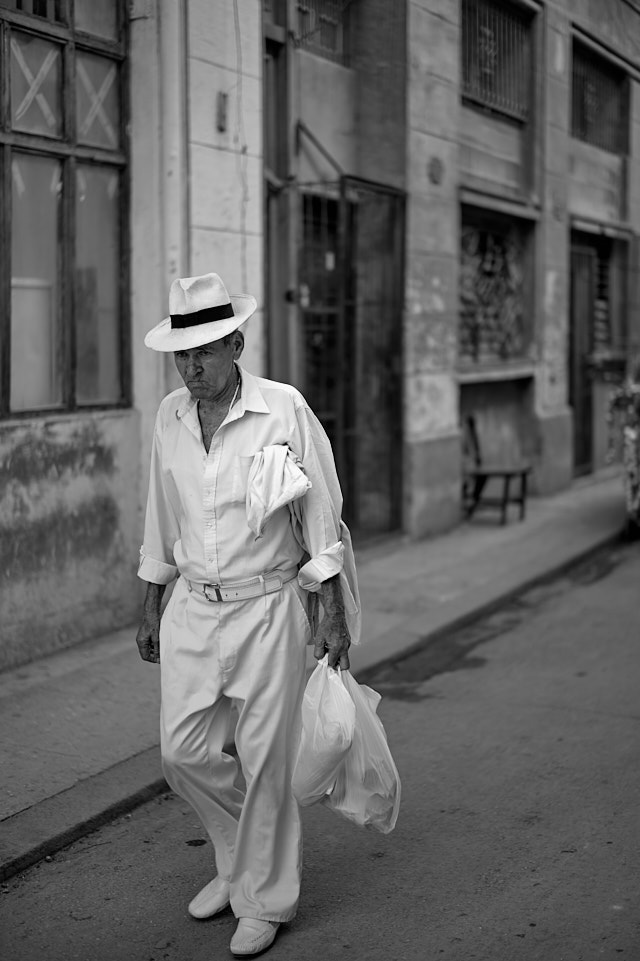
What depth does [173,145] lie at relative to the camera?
25.7 ft

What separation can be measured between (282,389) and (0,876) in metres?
1.96

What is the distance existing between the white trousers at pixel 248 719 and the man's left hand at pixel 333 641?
0.08 meters

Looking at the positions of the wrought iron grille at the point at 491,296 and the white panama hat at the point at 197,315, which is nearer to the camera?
the white panama hat at the point at 197,315

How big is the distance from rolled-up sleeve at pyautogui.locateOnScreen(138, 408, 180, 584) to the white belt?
0.23 meters

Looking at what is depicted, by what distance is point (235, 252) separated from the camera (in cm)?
835

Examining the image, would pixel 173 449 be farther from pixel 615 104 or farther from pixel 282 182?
pixel 615 104

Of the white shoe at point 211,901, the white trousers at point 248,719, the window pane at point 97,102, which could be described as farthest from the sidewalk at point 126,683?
the window pane at point 97,102

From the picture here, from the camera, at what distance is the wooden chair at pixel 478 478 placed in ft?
41.1

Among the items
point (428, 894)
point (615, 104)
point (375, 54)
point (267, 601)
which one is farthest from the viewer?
point (615, 104)

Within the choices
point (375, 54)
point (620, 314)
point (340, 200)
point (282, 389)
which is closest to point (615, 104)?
point (620, 314)

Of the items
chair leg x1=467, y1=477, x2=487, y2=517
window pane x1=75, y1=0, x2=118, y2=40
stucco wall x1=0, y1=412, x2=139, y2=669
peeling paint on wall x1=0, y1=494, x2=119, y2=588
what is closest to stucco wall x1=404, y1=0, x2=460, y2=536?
chair leg x1=467, y1=477, x2=487, y2=517

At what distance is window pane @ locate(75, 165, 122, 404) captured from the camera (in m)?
7.67

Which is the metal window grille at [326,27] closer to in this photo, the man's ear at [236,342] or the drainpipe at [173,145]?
the drainpipe at [173,145]

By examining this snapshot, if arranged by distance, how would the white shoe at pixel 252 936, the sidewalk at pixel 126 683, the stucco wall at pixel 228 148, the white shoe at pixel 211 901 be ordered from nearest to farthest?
1. the white shoe at pixel 252 936
2. the white shoe at pixel 211 901
3. the sidewalk at pixel 126 683
4. the stucco wall at pixel 228 148
